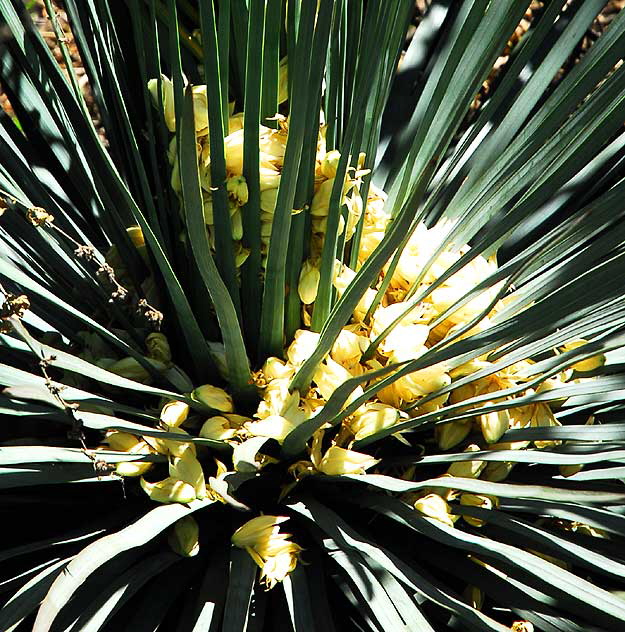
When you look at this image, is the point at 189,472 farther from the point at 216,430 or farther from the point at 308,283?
the point at 308,283

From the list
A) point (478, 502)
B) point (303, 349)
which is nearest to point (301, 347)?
point (303, 349)

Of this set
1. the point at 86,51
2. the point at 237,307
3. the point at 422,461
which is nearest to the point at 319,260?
the point at 237,307

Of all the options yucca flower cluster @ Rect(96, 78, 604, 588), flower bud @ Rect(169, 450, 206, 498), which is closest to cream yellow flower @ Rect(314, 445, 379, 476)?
yucca flower cluster @ Rect(96, 78, 604, 588)

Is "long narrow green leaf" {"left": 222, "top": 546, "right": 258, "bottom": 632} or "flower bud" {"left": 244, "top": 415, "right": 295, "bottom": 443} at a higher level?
"flower bud" {"left": 244, "top": 415, "right": 295, "bottom": 443}

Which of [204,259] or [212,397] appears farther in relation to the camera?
[212,397]

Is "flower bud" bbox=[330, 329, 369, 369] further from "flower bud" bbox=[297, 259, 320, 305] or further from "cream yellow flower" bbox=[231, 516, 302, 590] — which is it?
"cream yellow flower" bbox=[231, 516, 302, 590]

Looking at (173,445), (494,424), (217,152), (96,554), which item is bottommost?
(96,554)

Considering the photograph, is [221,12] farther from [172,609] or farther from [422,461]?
[172,609]

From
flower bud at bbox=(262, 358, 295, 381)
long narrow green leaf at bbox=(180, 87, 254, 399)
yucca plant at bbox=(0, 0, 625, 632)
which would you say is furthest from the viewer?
flower bud at bbox=(262, 358, 295, 381)
